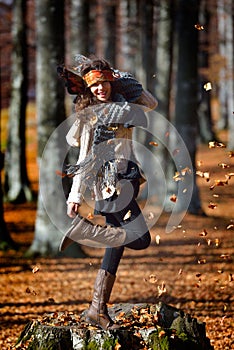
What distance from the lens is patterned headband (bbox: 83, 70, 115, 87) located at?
501 centimetres

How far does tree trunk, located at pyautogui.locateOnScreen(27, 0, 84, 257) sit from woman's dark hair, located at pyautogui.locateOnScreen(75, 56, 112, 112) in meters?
4.68

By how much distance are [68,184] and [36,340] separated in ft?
16.7

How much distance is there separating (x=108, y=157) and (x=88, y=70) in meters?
0.70

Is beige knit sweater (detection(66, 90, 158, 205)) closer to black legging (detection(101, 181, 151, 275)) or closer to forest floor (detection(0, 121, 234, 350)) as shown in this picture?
black legging (detection(101, 181, 151, 275))

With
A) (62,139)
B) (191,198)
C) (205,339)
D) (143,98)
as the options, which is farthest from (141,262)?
(143,98)

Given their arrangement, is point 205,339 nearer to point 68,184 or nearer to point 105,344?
point 105,344

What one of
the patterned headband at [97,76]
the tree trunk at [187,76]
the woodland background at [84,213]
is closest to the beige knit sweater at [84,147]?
the patterned headband at [97,76]

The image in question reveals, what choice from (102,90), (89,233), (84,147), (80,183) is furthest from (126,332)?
(102,90)

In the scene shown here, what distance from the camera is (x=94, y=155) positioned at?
16.5ft

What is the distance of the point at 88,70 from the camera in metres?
5.07

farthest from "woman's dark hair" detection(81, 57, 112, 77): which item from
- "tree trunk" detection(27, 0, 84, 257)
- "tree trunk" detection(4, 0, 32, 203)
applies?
"tree trunk" detection(4, 0, 32, 203)

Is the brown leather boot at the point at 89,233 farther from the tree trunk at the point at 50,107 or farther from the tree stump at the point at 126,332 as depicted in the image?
the tree trunk at the point at 50,107

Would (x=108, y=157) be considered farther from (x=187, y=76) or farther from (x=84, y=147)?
(x=187, y=76)

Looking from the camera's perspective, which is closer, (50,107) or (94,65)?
(94,65)
